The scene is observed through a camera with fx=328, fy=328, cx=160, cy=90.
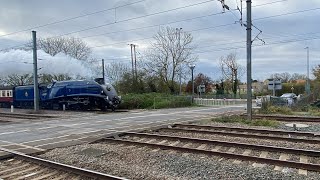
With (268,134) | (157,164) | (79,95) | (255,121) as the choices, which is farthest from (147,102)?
(157,164)

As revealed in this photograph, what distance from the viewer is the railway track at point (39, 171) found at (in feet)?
24.1

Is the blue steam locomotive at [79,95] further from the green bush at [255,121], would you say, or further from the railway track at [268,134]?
the railway track at [268,134]

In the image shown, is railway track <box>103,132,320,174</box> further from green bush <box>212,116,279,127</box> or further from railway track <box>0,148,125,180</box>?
green bush <box>212,116,279,127</box>

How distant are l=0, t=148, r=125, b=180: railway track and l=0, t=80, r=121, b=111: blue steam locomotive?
84.2 feet

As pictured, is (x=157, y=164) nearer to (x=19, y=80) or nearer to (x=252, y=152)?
(x=252, y=152)

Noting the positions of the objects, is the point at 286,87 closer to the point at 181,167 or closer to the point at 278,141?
the point at 278,141

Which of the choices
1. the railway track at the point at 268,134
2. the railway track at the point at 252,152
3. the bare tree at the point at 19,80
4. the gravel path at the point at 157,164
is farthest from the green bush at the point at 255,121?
the bare tree at the point at 19,80

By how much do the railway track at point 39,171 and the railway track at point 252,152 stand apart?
335 cm

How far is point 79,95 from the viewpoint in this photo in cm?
3600

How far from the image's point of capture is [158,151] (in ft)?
32.8

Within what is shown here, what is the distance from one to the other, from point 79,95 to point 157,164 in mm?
28992

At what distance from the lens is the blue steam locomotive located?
1372 inches

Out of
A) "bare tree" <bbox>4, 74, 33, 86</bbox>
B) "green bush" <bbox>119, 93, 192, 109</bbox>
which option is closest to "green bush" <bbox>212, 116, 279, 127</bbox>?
"green bush" <bbox>119, 93, 192, 109</bbox>

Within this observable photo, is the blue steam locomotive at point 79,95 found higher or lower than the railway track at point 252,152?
higher
